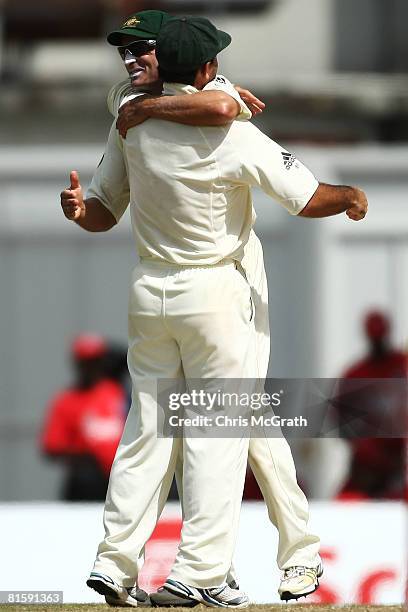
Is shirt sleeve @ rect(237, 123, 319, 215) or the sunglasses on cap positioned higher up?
the sunglasses on cap

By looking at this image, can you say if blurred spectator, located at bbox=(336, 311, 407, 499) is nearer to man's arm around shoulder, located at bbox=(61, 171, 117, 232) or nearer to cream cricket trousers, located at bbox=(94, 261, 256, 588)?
cream cricket trousers, located at bbox=(94, 261, 256, 588)

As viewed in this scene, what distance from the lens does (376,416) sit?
5.77 metres

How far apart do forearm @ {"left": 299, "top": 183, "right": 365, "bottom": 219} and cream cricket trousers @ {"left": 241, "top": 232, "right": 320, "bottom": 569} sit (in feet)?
1.01

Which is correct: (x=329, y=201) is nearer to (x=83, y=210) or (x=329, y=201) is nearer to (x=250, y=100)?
(x=250, y=100)

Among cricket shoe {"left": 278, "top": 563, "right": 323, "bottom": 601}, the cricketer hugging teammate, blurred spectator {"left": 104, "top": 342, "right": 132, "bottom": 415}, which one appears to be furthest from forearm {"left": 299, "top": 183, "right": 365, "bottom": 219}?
blurred spectator {"left": 104, "top": 342, "right": 132, "bottom": 415}

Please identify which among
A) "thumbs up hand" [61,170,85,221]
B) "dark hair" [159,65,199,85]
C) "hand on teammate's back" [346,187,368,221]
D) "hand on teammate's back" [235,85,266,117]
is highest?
"dark hair" [159,65,199,85]

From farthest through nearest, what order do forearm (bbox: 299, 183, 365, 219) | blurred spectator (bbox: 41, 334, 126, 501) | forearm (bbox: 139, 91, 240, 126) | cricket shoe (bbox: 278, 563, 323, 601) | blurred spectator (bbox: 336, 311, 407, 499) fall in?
blurred spectator (bbox: 41, 334, 126, 501) < blurred spectator (bbox: 336, 311, 407, 499) < cricket shoe (bbox: 278, 563, 323, 601) < forearm (bbox: 299, 183, 365, 219) < forearm (bbox: 139, 91, 240, 126)

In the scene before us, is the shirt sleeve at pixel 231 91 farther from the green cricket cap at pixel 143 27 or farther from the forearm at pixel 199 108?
the green cricket cap at pixel 143 27

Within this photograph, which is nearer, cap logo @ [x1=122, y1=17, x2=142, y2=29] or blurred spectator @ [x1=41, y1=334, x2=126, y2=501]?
cap logo @ [x1=122, y1=17, x2=142, y2=29]

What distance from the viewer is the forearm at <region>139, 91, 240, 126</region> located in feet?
16.8

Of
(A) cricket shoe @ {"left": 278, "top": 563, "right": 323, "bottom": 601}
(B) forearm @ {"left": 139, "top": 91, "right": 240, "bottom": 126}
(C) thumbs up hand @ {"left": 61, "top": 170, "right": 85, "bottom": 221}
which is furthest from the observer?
(C) thumbs up hand @ {"left": 61, "top": 170, "right": 85, "bottom": 221}

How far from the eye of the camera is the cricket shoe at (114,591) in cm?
519

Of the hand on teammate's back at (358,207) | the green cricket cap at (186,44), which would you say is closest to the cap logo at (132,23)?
the green cricket cap at (186,44)

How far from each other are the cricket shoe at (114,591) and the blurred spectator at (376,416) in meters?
0.91
